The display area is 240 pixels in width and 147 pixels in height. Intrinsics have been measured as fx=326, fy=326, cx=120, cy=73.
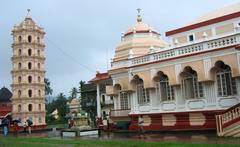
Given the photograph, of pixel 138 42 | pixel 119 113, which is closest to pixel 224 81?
pixel 138 42

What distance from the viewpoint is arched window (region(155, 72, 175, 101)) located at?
21.8m

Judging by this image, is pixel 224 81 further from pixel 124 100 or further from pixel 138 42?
pixel 138 42

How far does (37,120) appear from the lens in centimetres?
4169

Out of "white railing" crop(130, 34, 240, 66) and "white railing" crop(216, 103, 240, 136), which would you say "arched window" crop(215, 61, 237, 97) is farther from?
"white railing" crop(216, 103, 240, 136)

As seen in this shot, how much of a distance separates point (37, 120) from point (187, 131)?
1032 inches

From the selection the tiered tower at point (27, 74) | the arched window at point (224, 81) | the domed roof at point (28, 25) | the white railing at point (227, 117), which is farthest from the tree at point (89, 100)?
the white railing at point (227, 117)

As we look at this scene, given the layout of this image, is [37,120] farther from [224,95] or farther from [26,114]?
[224,95]

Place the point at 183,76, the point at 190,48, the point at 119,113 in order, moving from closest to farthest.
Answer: the point at 190,48 < the point at 183,76 < the point at 119,113

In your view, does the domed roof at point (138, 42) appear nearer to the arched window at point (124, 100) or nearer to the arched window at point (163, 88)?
the arched window at point (124, 100)

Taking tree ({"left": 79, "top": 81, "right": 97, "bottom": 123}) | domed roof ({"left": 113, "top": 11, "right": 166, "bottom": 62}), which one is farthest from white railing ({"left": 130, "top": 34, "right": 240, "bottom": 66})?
tree ({"left": 79, "top": 81, "right": 97, "bottom": 123})

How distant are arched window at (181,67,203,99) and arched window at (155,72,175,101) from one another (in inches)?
50.8

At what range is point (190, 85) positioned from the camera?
810 inches

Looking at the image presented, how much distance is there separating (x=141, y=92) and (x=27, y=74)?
22597mm

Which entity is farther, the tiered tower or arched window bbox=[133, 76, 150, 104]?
the tiered tower
